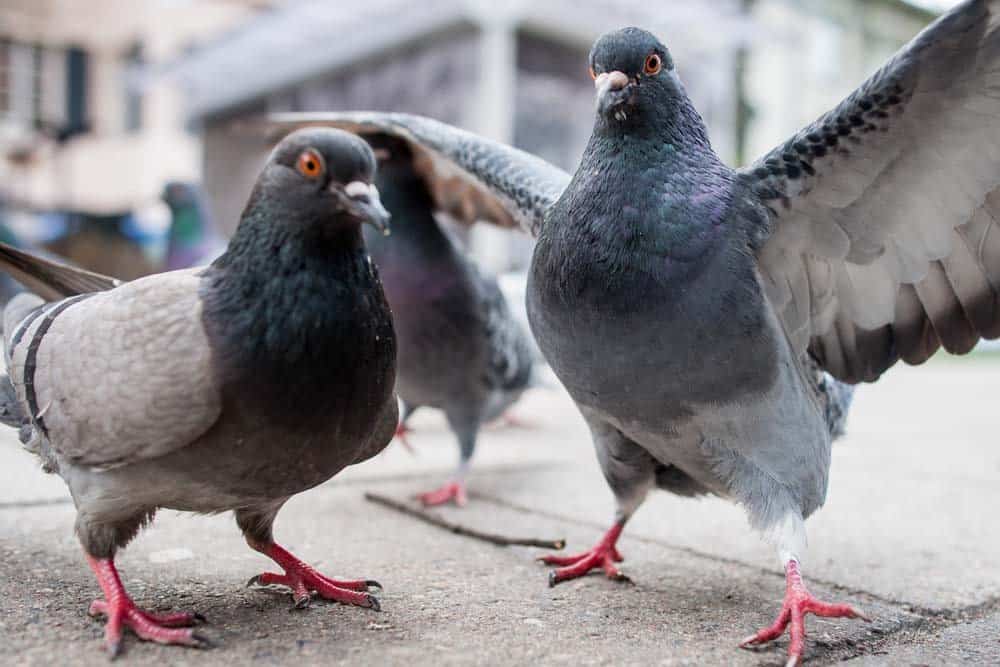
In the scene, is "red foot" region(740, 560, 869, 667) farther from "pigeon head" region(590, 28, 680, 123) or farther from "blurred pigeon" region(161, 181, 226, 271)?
"blurred pigeon" region(161, 181, 226, 271)

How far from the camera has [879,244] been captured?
2508 millimetres

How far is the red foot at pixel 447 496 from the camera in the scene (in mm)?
3795

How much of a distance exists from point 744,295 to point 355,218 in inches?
40.0

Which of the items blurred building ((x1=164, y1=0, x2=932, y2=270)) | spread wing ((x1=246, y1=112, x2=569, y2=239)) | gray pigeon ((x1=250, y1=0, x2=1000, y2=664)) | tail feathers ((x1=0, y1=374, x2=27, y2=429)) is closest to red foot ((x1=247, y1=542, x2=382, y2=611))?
tail feathers ((x1=0, y1=374, x2=27, y2=429))

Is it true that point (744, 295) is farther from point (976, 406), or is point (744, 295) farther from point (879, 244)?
point (976, 406)

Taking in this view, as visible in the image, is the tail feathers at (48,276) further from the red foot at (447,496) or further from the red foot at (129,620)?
the red foot at (447,496)

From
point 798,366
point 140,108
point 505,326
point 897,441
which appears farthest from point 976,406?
point 140,108

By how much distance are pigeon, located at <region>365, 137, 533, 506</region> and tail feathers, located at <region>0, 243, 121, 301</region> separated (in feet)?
5.23

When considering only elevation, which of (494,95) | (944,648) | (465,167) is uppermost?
(494,95)

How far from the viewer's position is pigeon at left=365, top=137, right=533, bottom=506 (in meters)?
4.08

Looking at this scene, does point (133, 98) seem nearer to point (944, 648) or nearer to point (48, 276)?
point (48, 276)

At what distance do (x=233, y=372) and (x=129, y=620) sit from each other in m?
0.59

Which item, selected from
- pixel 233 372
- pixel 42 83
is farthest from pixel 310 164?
pixel 42 83

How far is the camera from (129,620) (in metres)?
2.03
